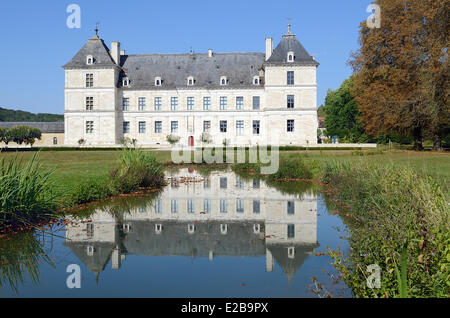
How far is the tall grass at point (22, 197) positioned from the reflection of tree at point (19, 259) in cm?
52

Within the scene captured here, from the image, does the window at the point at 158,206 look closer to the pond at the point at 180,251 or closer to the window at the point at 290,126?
the pond at the point at 180,251

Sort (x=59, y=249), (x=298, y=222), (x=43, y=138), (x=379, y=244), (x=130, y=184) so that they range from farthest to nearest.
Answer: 1. (x=43, y=138)
2. (x=130, y=184)
3. (x=298, y=222)
4. (x=59, y=249)
5. (x=379, y=244)

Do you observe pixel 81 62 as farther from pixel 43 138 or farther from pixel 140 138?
pixel 43 138

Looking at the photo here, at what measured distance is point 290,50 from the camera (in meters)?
39.6

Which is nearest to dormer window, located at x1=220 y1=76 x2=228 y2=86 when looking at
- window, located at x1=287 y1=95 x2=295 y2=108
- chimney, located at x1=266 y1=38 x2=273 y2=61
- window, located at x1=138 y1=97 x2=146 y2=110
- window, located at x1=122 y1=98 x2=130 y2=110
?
chimney, located at x1=266 y1=38 x2=273 y2=61

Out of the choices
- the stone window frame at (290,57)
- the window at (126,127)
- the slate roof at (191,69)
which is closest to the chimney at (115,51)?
the slate roof at (191,69)

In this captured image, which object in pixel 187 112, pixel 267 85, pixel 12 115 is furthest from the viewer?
pixel 12 115

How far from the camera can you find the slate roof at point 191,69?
42.1 metres

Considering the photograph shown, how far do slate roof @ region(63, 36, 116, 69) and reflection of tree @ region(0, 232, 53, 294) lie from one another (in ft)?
123

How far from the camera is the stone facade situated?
131 ft

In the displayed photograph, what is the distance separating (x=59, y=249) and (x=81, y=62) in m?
39.6

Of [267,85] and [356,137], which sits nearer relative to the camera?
[267,85]

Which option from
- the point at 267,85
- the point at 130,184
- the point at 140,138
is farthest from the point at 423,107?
the point at 140,138

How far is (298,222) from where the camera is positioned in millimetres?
7051
